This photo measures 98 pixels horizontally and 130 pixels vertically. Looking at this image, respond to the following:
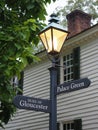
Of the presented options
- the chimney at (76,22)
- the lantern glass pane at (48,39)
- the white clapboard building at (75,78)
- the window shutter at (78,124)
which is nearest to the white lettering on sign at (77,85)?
the lantern glass pane at (48,39)

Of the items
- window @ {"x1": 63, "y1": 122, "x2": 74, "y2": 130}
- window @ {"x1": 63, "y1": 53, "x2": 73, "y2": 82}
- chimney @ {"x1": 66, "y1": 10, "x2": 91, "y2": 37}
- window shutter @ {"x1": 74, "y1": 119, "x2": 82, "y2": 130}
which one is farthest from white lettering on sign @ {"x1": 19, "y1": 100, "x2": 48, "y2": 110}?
chimney @ {"x1": 66, "y1": 10, "x2": 91, "y2": 37}

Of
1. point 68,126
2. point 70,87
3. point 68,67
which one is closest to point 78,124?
point 68,126

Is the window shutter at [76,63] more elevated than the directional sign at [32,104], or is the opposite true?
the window shutter at [76,63]

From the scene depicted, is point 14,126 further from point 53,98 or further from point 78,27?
point 53,98

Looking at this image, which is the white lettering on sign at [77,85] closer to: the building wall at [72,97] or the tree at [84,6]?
the building wall at [72,97]

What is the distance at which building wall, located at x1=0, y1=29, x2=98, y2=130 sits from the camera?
13.8 meters

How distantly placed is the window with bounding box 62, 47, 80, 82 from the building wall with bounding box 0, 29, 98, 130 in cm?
18

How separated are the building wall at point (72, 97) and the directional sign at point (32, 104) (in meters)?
7.42

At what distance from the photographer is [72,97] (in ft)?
49.0

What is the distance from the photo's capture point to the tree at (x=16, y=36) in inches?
274

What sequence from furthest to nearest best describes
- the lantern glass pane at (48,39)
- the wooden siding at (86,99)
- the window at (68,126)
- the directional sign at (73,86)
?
the window at (68,126)
the wooden siding at (86,99)
the lantern glass pane at (48,39)
the directional sign at (73,86)

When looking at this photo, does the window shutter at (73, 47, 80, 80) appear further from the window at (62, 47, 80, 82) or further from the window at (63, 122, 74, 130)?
the window at (63, 122, 74, 130)

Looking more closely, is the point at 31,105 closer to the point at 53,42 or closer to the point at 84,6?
the point at 53,42

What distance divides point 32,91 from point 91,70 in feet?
14.8
